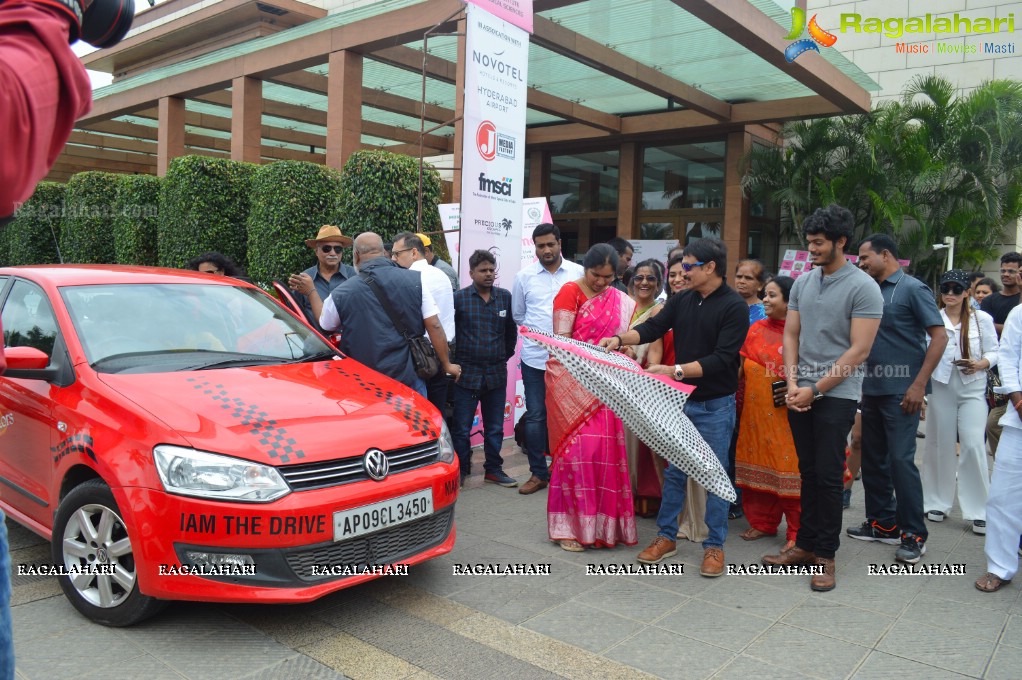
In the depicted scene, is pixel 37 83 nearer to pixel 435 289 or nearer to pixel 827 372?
pixel 827 372

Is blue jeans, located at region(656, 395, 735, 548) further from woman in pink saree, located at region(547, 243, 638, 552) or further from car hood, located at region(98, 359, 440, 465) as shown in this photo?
car hood, located at region(98, 359, 440, 465)

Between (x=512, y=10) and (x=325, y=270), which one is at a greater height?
(x=512, y=10)

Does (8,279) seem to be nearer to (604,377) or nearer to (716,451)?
(604,377)

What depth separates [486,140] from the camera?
679 cm

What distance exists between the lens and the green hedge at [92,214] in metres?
12.2

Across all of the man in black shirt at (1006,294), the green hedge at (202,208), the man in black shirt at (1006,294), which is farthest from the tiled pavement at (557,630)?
the green hedge at (202,208)

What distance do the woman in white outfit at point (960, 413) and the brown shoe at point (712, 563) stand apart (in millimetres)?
2301

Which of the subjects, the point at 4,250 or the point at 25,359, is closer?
the point at 25,359

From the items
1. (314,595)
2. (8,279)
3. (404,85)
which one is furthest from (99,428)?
(404,85)

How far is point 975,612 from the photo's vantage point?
3.82 metres

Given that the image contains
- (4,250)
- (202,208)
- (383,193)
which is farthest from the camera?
(4,250)

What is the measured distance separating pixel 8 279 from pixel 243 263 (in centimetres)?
685

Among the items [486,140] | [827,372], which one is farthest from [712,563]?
[486,140]

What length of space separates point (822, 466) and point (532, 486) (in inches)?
94.2
